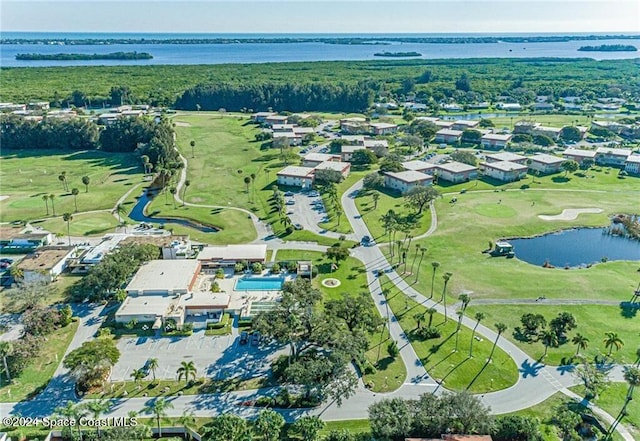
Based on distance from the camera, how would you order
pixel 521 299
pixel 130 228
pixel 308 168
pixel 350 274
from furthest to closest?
pixel 308 168, pixel 130 228, pixel 350 274, pixel 521 299

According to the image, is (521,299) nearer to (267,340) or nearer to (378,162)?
(267,340)

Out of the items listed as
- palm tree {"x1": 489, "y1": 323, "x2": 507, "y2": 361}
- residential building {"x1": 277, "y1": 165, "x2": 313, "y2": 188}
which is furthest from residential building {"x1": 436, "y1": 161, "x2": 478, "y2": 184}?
palm tree {"x1": 489, "y1": 323, "x2": 507, "y2": 361}

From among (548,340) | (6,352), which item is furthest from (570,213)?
(6,352)

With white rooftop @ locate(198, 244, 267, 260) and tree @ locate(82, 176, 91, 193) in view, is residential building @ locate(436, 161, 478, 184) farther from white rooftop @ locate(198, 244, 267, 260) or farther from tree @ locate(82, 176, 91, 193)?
tree @ locate(82, 176, 91, 193)

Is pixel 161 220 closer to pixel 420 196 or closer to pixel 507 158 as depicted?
pixel 420 196

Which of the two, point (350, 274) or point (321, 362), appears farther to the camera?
point (350, 274)

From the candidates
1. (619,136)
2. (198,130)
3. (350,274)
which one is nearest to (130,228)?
(350,274)
